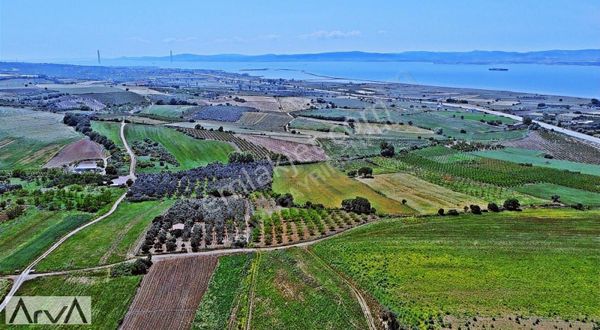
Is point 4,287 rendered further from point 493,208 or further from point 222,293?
point 493,208

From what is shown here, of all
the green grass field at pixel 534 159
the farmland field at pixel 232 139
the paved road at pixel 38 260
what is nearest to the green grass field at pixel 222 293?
the paved road at pixel 38 260

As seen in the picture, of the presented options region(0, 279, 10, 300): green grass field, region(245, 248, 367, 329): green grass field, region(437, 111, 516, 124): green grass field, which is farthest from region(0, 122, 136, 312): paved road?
region(437, 111, 516, 124): green grass field

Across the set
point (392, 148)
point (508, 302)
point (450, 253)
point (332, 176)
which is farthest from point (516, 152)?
point (508, 302)

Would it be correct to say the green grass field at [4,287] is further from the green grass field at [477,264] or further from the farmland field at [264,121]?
the farmland field at [264,121]

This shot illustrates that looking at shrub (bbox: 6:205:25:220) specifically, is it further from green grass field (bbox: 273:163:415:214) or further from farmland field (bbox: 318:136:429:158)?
farmland field (bbox: 318:136:429:158)

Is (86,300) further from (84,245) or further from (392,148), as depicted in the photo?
(392,148)

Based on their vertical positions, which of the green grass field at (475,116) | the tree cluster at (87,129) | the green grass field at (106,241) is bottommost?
the green grass field at (106,241)
